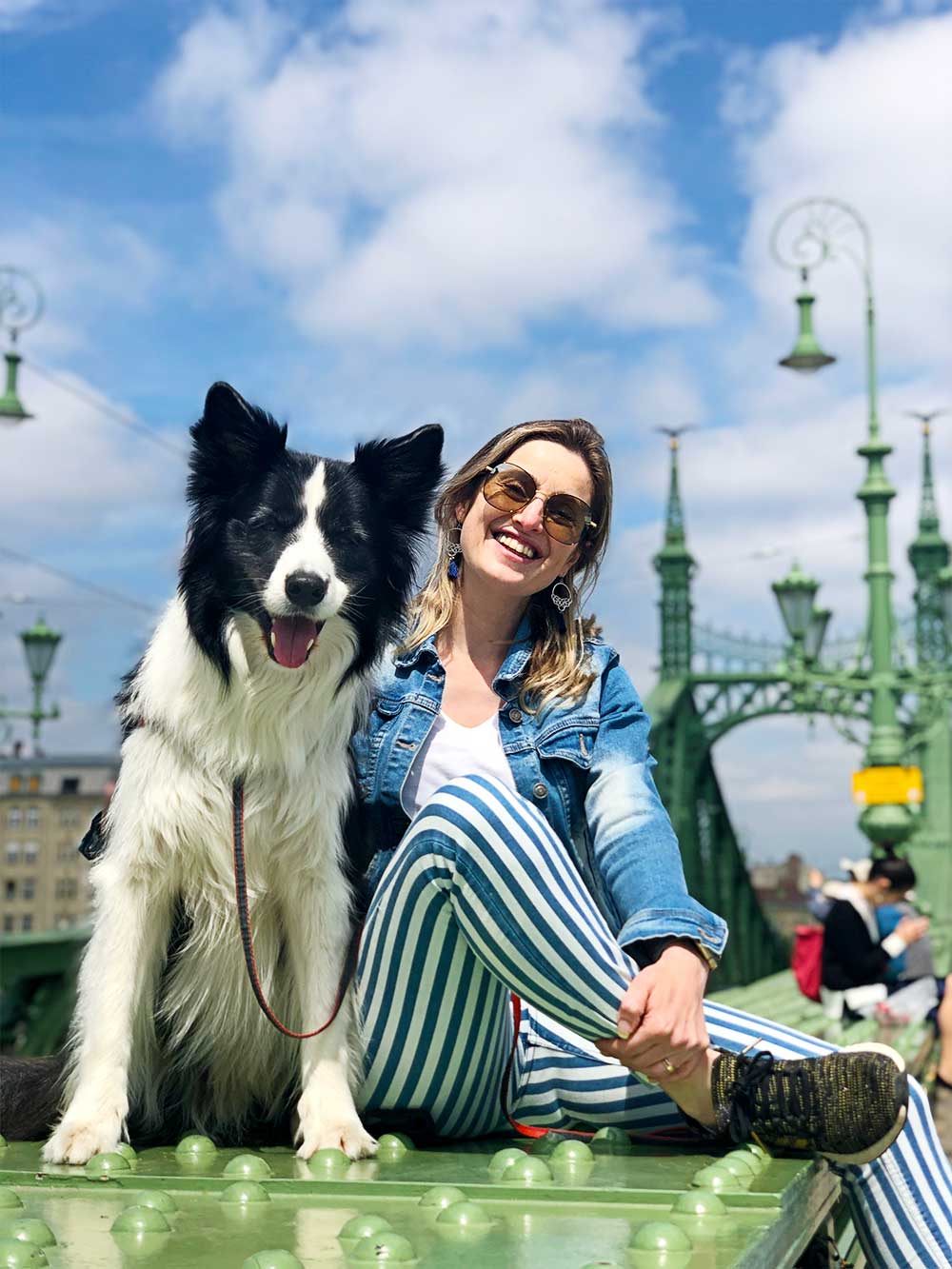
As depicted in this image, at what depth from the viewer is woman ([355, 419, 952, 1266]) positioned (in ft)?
7.53

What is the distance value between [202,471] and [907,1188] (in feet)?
5.48

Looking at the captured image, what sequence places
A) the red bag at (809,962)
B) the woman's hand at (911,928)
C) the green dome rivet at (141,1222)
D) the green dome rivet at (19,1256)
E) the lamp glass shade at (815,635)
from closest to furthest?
the green dome rivet at (19,1256), the green dome rivet at (141,1222), the woman's hand at (911,928), the red bag at (809,962), the lamp glass shade at (815,635)

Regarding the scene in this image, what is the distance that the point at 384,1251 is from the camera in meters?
1.75

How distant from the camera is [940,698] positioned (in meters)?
18.4

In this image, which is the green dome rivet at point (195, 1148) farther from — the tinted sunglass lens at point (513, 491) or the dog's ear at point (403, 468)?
the tinted sunglass lens at point (513, 491)

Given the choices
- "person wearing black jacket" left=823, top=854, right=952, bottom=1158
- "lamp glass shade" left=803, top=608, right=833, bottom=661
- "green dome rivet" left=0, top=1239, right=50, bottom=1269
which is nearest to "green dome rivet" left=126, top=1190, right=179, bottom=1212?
"green dome rivet" left=0, top=1239, right=50, bottom=1269

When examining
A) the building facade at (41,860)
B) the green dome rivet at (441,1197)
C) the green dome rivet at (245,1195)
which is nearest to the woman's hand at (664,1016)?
the green dome rivet at (441,1197)

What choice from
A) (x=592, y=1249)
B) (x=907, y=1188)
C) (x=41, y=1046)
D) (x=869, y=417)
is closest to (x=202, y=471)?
(x=592, y=1249)

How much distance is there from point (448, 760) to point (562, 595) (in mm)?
443

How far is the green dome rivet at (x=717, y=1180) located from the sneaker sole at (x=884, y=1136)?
29cm

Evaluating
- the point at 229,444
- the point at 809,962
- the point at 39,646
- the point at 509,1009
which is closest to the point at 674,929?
the point at 509,1009

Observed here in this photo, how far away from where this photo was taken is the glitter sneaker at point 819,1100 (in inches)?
91.0

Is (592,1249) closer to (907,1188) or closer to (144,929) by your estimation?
(907,1188)

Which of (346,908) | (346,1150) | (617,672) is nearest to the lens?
(346,1150)
